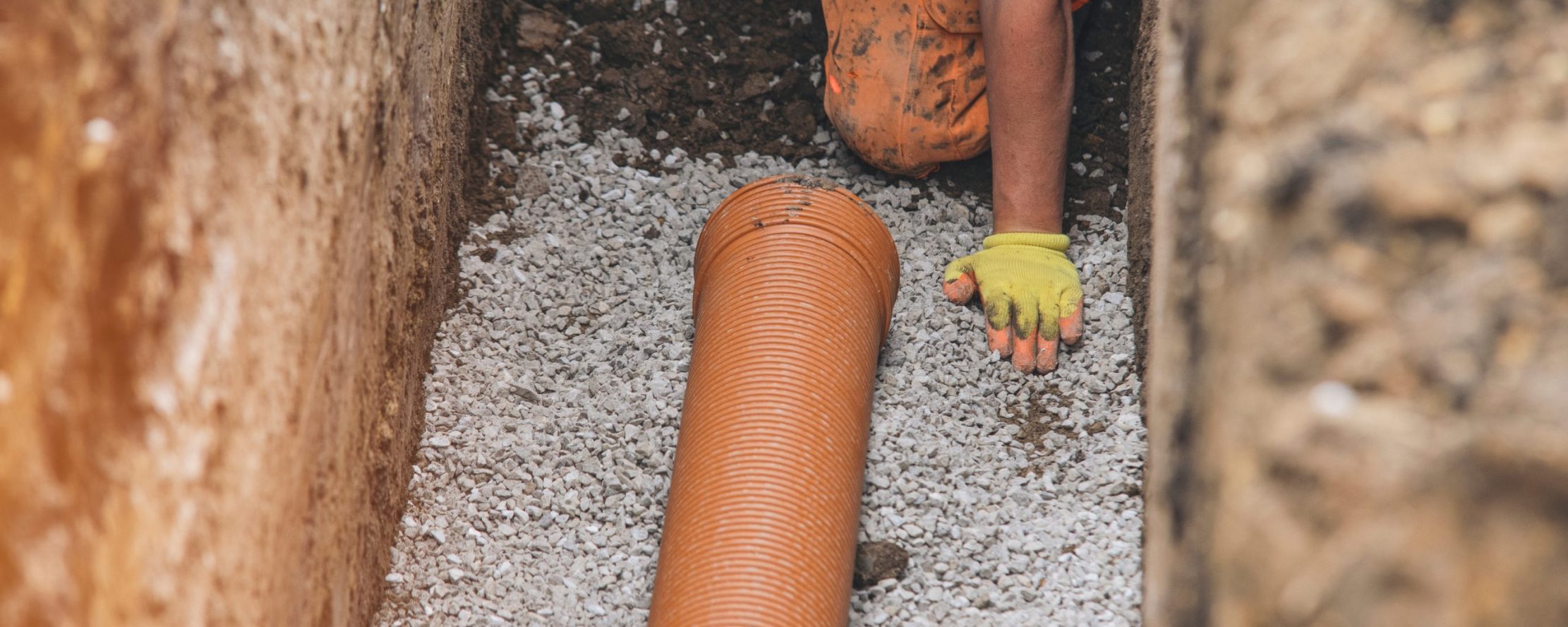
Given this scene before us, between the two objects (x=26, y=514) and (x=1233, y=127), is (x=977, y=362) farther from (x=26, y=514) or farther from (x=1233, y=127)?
(x=26, y=514)

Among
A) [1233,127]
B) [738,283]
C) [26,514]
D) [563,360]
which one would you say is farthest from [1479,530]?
[563,360]

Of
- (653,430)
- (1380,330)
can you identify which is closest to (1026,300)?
(653,430)

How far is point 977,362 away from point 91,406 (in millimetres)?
1795

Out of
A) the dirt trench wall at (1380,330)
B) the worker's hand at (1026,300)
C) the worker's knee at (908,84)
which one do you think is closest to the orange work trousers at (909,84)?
the worker's knee at (908,84)

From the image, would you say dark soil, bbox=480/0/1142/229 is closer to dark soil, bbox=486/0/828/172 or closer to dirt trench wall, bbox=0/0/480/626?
dark soil, bbox=486/0/828/172

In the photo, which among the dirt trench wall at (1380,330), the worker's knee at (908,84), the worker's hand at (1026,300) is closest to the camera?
the dirt trench wall at (1380,330)

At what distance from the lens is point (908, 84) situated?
2.85 metres

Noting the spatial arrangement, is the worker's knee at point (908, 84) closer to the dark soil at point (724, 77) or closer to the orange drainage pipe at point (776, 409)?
the dark soil at point (724, 77)

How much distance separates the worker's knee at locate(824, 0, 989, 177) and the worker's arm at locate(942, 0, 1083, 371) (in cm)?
12

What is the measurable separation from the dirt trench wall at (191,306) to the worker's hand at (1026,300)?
1.31 meters

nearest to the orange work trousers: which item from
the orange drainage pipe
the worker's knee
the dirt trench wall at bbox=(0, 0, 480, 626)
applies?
the worker's knee

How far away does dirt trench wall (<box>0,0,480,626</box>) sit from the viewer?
1.07m

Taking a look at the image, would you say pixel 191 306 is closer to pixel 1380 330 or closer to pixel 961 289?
pixel 1380 330

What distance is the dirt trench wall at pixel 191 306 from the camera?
1.07 m
